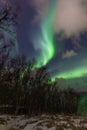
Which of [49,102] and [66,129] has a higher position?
[49,102]

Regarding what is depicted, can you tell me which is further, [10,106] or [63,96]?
[63,96]

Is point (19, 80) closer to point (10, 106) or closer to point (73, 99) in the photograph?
point (10, 106)

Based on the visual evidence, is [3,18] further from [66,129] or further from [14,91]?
[14,91]

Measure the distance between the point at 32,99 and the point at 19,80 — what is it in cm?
1658

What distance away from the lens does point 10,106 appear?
72.7m

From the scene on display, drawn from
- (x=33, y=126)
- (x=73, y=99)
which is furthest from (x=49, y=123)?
(x=73, y=99)

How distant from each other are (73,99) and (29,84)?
34.5 m

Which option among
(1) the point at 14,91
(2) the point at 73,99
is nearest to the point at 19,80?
(1) the point at 14,91

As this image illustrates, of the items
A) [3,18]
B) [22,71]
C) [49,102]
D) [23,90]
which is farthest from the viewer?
[49,102]

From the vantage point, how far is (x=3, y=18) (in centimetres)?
1869

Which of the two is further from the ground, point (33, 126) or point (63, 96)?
point (63, 96)

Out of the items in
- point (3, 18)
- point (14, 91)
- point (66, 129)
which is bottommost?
point (66, 129)

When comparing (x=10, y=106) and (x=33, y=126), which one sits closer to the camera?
(x=33, y=126)

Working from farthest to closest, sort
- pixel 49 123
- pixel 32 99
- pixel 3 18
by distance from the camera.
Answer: pixel 32 99 → pixel 49 123 → pixel 3 18
